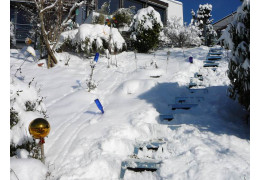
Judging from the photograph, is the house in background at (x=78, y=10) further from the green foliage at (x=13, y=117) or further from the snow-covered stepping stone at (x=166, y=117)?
the green foliage at (x=13, y=117)

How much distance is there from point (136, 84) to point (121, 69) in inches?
87.9

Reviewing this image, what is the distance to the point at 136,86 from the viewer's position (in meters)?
4.94

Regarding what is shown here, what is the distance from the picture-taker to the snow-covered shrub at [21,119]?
88.3 inches

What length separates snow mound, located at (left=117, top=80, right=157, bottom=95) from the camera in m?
4.85

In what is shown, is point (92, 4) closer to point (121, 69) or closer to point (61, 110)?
point (121, 69)

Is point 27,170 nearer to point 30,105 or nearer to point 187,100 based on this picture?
point 30,105

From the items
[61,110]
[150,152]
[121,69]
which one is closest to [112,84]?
[121,69]

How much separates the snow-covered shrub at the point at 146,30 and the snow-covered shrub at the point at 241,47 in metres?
6.36

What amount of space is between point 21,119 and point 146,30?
7530 millimetres

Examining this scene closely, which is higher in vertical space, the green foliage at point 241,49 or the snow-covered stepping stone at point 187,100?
the green foliage at point 241,49

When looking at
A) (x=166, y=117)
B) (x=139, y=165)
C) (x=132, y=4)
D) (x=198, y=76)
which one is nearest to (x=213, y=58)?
(x=198, y=76)

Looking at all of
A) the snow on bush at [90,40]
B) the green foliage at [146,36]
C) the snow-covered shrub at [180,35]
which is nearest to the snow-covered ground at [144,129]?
the snow on bush at [90,40]

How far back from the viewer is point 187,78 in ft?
18.3

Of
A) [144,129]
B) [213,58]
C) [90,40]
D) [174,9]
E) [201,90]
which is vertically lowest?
[144,129]
